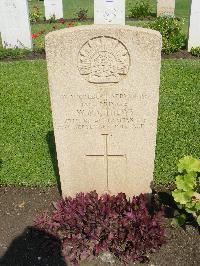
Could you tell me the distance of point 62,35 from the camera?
9.95 feet

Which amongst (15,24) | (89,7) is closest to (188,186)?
(15,24)

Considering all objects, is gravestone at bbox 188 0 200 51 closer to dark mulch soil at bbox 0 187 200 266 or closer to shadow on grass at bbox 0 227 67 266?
dark mulch soil at bbox 0 187 200 266

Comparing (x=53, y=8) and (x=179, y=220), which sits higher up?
(x=53, y=8)

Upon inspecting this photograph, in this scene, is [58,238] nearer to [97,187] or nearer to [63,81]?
[97,187]

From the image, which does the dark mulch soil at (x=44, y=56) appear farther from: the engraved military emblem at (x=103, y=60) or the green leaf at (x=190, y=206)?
the engraved military emblem at (x=103, y=60)

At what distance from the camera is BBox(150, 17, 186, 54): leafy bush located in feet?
33.6

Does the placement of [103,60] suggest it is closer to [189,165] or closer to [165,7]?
[189,165]

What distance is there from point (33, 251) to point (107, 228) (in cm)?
82

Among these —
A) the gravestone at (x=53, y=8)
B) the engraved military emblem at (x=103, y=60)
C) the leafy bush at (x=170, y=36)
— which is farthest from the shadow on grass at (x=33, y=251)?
the gravestone at (x=53, y=8)

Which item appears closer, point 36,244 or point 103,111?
point 103,111

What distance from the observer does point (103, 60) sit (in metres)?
3.11

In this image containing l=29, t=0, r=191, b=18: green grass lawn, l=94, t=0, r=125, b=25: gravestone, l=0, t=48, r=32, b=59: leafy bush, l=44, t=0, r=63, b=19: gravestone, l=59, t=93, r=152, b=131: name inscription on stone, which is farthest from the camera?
l=29, t=0, r=191, b=18: green grass lawn

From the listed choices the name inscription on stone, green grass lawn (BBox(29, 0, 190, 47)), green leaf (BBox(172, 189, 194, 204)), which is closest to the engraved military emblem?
the name inscription on stone

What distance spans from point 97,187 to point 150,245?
2.83ft
